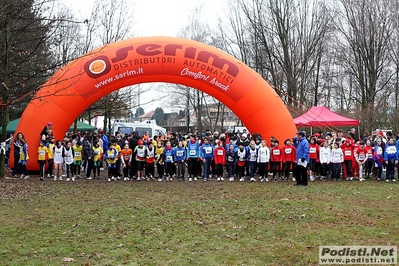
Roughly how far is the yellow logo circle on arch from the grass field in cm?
485

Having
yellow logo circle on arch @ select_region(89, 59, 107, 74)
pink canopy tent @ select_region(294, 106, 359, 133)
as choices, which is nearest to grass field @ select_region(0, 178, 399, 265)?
yellow logo circle on arch @ select_region(89, 59, 107, 74)

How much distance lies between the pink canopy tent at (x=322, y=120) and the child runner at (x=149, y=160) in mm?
9090

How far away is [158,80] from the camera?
55.7ft

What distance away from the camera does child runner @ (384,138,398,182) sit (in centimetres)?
1488

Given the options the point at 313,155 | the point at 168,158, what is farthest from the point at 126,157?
the point at 313,155

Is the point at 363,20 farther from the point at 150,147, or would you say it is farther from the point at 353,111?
the point at 150,147

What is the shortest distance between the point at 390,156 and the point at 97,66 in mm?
11015

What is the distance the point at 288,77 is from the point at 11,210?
24.5 m

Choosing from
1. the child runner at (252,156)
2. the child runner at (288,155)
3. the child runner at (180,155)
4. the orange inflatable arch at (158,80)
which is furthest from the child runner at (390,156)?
the child runner at (180,155)

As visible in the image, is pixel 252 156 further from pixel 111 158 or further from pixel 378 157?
pixel 111 158

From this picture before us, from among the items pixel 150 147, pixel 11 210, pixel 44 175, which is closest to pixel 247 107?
pixel 150 147

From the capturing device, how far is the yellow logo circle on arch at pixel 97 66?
15.9 m

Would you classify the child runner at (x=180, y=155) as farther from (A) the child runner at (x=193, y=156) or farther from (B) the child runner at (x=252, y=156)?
(B) the child runner at (x=252, y=156)

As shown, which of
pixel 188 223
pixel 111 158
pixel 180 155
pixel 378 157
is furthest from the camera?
pixel 180 155
